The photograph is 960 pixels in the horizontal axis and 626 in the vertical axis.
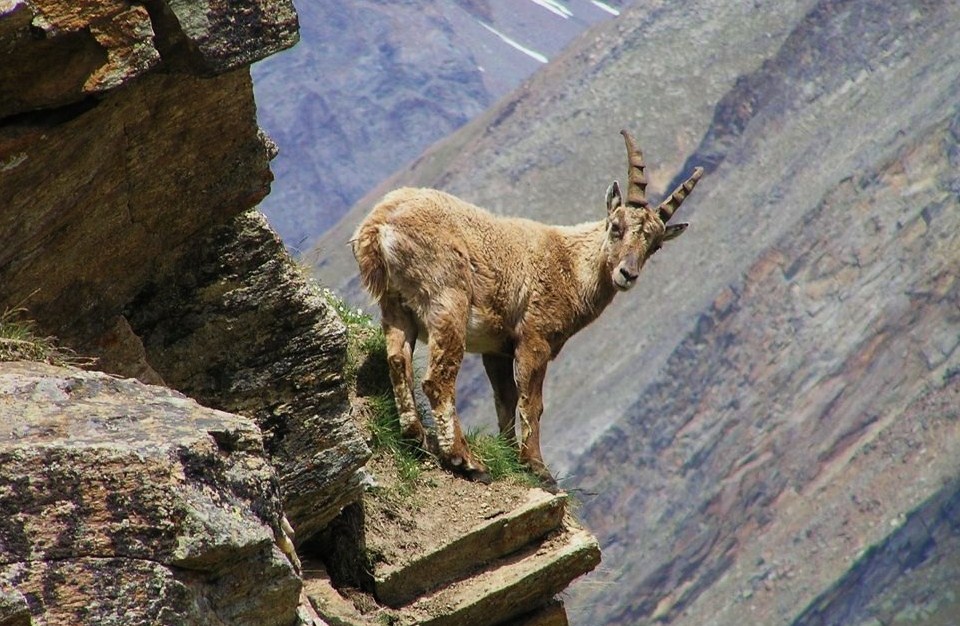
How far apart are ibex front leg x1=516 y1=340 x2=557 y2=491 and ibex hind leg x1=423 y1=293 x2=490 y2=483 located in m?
1.15

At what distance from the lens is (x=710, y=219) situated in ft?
381

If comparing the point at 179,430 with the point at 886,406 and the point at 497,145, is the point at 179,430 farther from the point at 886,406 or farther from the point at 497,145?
the point at 497,145

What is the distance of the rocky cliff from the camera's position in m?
6.30

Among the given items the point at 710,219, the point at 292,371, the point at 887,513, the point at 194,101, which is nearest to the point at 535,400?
the point at 292,371

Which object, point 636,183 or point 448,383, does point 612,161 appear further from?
point 448,383

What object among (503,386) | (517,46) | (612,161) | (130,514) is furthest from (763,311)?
(130,514)

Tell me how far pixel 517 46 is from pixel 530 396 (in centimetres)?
17365

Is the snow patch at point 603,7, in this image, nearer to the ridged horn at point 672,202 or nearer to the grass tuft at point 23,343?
the ridged horn at point 672,202

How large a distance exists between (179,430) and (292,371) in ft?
10.9

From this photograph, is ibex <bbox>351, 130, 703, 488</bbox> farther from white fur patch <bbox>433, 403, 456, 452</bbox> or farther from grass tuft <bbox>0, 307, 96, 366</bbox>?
grass tuft <bbox>0, 307, 96, 366</bbox>

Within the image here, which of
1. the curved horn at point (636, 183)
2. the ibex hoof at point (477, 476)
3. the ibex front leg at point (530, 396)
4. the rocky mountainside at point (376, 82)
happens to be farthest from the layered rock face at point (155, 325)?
the rocky mountainside at point (376, 82)

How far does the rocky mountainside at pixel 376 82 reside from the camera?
163000 mm

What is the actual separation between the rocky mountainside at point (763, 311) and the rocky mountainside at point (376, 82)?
2850 cm

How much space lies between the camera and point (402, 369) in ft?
41.4
